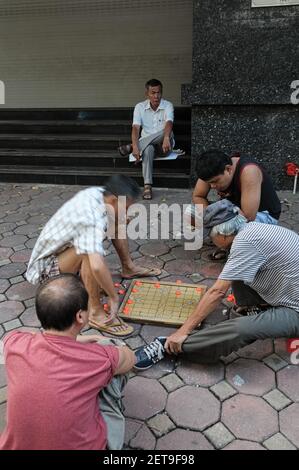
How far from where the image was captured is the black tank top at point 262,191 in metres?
3.65

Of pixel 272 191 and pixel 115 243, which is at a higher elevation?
pixel 272 191

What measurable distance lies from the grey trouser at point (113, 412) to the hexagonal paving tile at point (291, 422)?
900mm

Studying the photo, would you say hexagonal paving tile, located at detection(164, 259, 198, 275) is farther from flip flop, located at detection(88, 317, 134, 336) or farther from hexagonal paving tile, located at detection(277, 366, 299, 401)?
hexagonal paving tile, located at detection(277, 366, 299, 401)

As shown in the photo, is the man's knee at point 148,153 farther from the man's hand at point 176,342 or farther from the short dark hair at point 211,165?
the man's hand at point 176,342

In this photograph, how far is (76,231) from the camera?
2918 mm

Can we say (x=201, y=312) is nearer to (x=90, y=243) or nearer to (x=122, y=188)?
(x=90, y=243)

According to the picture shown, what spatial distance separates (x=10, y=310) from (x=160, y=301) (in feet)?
4.00

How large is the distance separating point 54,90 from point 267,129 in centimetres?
458

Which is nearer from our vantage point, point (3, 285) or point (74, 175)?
point (3, 285)

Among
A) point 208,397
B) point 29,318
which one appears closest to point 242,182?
point 208,397

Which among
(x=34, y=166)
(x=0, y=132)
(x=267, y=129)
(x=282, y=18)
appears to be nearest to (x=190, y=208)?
(x=267, y=129)

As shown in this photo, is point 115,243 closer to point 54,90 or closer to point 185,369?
Result: point 185,369

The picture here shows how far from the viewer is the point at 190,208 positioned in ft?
13.9

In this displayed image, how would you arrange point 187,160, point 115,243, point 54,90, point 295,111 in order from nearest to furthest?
1. point 115,243
2. point 295,111
3. point 187,160
4. point 54,90
